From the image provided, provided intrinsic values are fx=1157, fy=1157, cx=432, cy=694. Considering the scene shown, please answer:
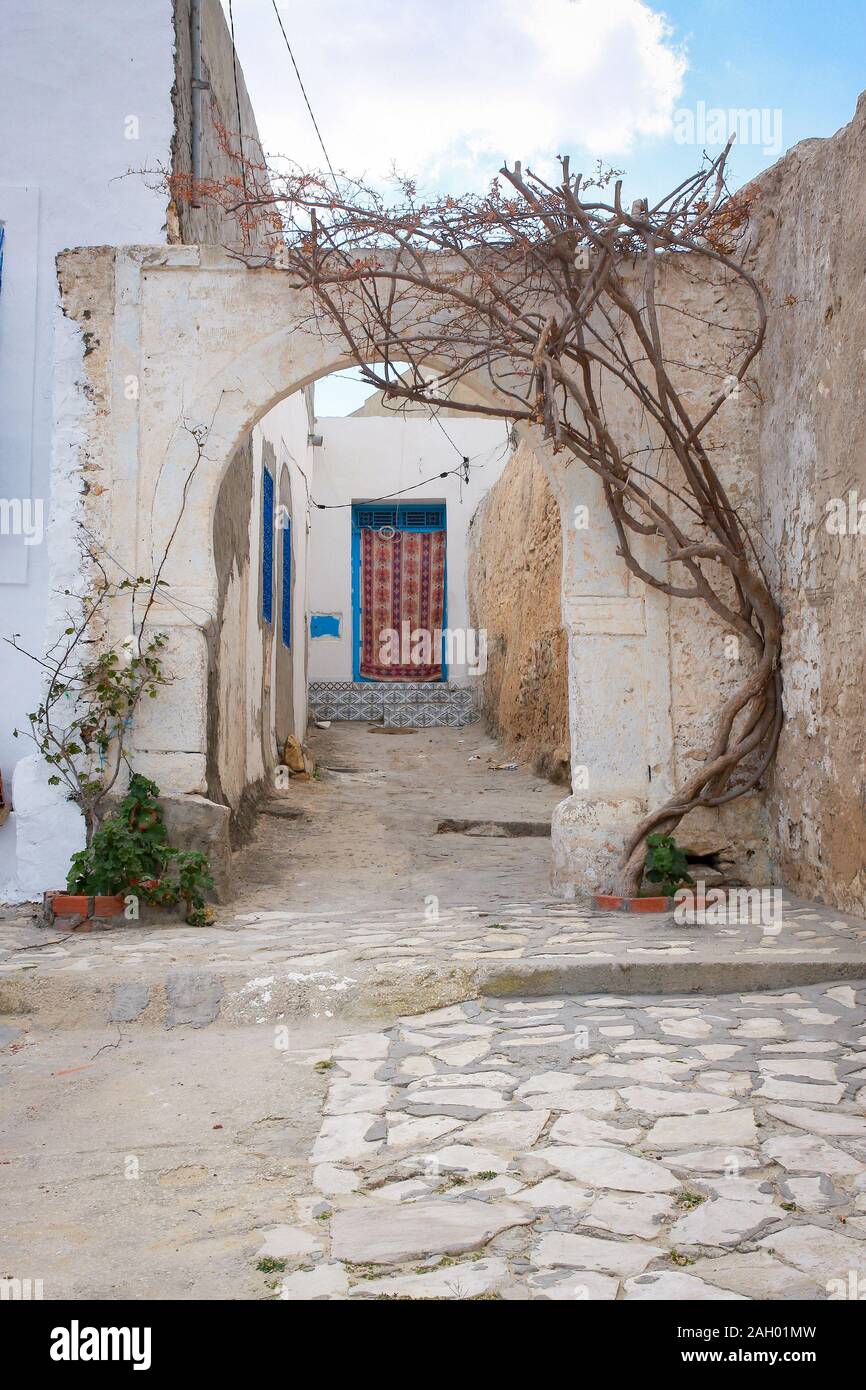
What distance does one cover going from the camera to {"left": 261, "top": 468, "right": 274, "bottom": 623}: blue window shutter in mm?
9102

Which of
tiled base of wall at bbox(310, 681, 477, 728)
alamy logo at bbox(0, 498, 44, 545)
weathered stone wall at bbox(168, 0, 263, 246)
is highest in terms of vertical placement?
weathered stone wall at bbox(168, 0, 263, 246)

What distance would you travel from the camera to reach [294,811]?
821 cm

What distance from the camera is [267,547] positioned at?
9422 mm

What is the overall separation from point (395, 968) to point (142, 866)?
5.38 ft

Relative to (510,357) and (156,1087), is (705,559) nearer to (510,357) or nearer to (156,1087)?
(510,357)

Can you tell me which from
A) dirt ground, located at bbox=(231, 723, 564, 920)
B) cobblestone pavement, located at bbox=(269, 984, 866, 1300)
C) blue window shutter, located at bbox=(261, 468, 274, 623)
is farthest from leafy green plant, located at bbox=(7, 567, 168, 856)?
blue window shutter, located at bbox=(261, 468, 274, 623)

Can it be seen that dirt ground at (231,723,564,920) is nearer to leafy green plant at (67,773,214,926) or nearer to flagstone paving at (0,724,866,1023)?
flagstone paving at (0,724,866,1023)

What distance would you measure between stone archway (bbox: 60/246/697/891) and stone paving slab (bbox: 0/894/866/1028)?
120 centimetres

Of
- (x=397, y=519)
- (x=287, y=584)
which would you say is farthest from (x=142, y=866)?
(x=397, y=519)

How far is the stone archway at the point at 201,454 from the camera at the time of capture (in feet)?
18.4

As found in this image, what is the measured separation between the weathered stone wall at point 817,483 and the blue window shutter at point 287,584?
608 cm

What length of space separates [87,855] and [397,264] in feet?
10.0
